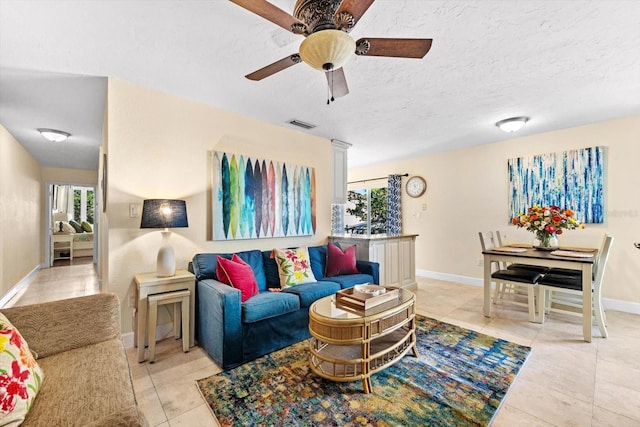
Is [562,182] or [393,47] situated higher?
[393,47]

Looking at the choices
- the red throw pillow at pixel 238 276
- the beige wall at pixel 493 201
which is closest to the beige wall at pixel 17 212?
the red throw pillow at pixel 238 276

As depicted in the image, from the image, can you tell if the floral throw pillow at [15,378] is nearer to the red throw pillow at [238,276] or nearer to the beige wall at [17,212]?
the red throw pillow at [238,276]

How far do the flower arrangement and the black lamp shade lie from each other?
3877 mm

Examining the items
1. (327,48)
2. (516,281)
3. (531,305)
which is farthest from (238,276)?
(531,305)

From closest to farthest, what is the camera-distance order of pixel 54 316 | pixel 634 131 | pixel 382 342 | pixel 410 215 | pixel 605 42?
pixel 54 316
pixel 605 42
pixel 382 342
pixel 634 131
pixel 410 215

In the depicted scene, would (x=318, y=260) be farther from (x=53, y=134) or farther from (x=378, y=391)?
(x=53, y=134)

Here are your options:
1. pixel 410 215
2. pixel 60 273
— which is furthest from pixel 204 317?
pixel 60 273

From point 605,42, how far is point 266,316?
3321mm

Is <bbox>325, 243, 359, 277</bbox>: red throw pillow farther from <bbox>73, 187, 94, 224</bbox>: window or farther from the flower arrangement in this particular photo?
<bbox>73, 187, 94, 224</bbox>: window

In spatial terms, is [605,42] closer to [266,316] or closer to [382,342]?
[382,342]

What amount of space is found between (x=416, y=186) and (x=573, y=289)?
10.4 ft

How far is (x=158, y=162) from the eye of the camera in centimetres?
278

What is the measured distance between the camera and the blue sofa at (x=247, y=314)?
2.20 meters

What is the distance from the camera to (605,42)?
2.03 metres
